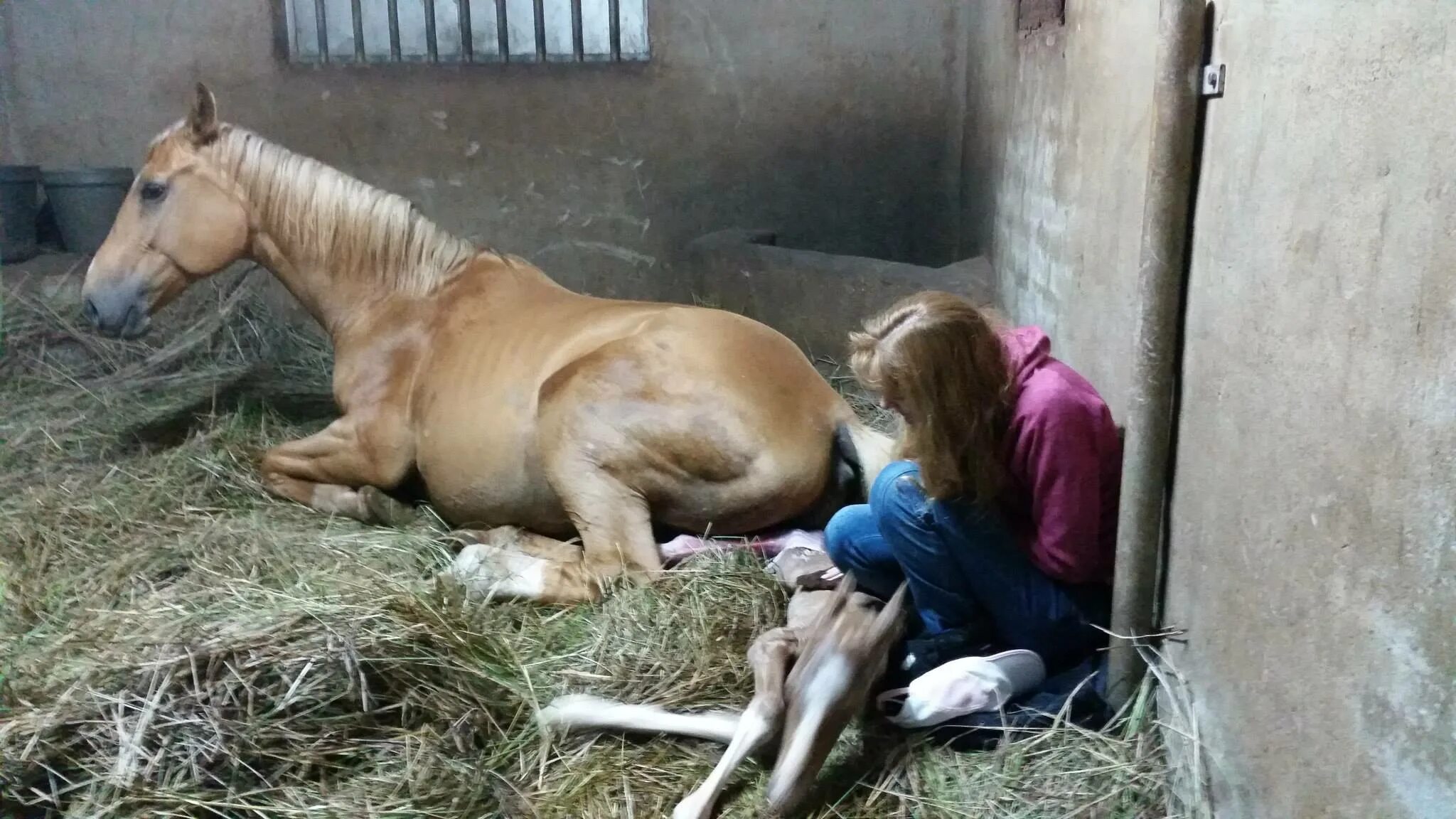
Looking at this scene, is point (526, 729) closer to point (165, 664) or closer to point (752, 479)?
point (165, 664)

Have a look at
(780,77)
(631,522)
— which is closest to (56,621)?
(631,522)

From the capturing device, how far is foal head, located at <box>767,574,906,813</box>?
2021mm

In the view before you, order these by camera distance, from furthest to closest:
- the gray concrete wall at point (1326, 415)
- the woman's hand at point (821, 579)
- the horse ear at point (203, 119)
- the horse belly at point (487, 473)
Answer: the horse ear at point (203, 119) < the horse belly at point (487, 473) < the woman's hand at point (821, 579) < the gray concrete wall at point (1326, 415)

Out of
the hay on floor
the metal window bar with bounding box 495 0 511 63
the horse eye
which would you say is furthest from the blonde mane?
the metal window bar with bounding box 495 0 511 63

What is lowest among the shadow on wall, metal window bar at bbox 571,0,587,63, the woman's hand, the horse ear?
the woman's hand

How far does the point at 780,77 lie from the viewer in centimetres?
558

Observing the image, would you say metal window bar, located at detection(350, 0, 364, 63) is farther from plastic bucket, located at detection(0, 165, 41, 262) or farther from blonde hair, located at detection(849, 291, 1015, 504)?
blonde hair, located at detection(849, 291, 1015, 504)

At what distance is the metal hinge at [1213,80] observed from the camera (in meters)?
1.75

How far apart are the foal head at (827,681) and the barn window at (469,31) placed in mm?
4104

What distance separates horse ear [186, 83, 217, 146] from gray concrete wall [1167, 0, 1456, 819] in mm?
3386

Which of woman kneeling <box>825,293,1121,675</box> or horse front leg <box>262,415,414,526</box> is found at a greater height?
woman kneeling <box>825,293,1121,675</box>

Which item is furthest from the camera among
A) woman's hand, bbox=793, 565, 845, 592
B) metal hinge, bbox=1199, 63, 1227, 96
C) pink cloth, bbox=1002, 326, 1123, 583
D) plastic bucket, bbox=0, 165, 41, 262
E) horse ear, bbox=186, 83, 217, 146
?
plastic bucket, bbox=0, 165, 41, 262

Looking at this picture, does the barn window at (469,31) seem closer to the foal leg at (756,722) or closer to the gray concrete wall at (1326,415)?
the foal leg at (756,722)

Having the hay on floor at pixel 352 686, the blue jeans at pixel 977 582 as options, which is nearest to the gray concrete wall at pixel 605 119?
the hay on floor at pixel 352 686
